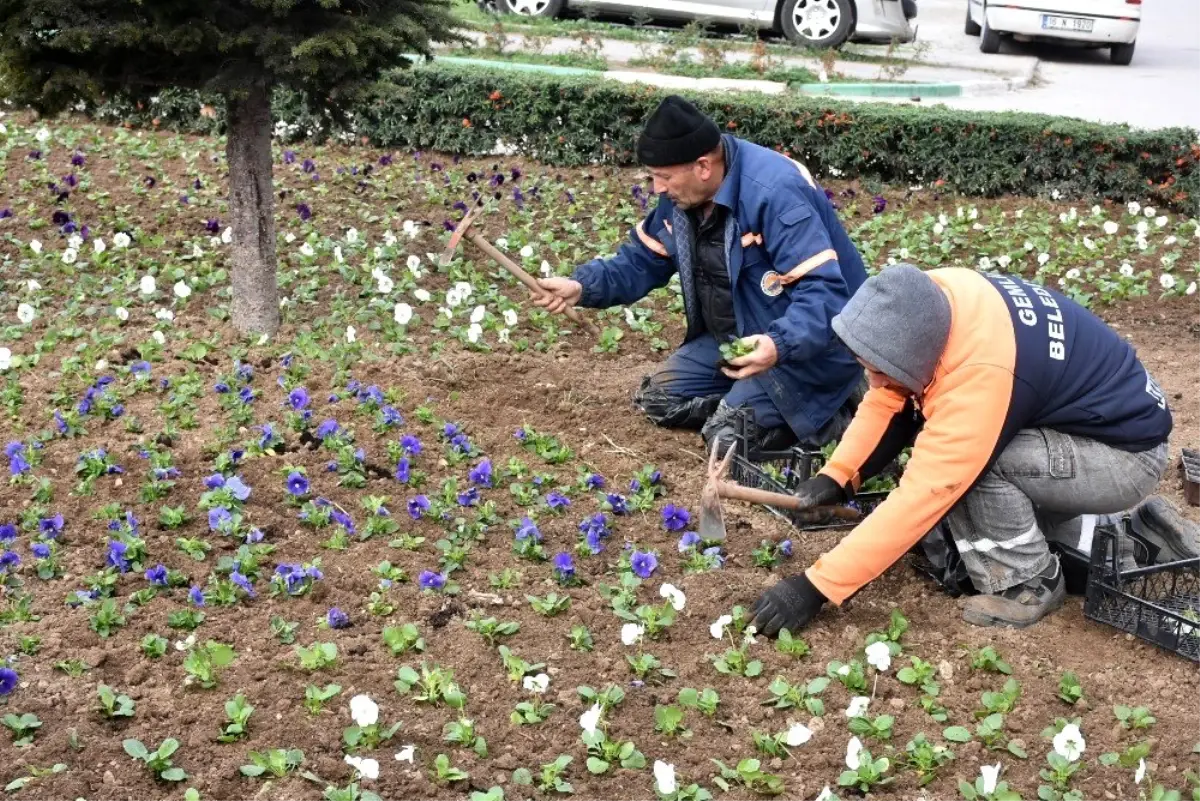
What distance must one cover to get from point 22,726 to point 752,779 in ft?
5.33

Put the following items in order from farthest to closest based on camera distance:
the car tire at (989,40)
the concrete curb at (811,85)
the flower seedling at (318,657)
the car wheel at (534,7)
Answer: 1. the car tire at (989,40)
2. the car wheel at (534,7)
3. the concrete curb at (811,85)
4. the flower seedling at (318,657)

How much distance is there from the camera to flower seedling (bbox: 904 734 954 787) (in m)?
3.14

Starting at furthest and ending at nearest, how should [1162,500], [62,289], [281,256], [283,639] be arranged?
[281,256] → [62,289] → [1162,500] → [283,639]

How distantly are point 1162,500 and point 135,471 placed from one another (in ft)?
10.2

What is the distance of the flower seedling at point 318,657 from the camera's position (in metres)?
3.40

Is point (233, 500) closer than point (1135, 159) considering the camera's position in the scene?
Yes

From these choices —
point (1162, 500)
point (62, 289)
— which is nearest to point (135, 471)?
point (62, 289)

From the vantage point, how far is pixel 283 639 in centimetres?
354

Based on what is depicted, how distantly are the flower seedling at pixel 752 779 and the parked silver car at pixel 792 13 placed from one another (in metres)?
11.9

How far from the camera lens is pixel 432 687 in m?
3.34

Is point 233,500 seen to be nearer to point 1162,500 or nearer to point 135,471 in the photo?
point 135,471

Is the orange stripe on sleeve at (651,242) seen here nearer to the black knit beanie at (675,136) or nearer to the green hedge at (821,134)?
the black knit beanie at (675,136)

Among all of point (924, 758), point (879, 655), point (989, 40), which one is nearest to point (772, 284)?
point (879, 655)

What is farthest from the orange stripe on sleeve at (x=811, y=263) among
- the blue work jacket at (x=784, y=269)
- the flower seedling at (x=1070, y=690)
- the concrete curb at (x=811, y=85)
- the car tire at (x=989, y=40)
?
the car tire at (x=989, y=40)
